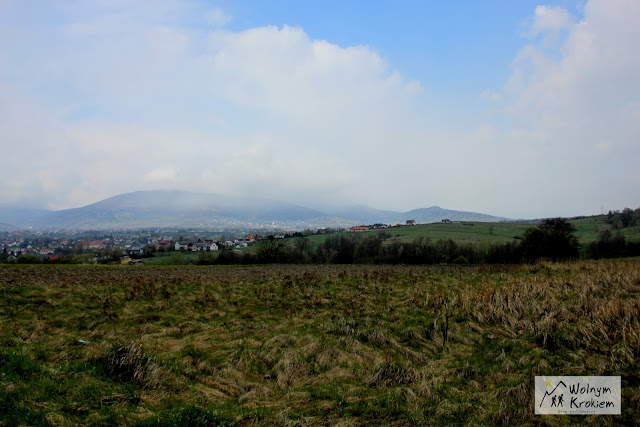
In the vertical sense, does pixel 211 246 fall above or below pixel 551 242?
below

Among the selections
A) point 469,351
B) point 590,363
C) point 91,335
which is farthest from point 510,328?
point 91,335

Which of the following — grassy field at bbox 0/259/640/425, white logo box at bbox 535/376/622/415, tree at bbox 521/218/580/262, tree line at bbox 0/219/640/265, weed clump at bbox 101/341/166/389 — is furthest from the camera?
tree line at bbox 0/219/640/265

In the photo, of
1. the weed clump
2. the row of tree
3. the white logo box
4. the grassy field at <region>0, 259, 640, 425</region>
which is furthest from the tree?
the weed clump

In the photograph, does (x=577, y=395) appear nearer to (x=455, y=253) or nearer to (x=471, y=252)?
(x=455, y=253)

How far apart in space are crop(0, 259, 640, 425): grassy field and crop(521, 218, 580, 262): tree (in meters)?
38.0

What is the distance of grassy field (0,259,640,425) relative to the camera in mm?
5938

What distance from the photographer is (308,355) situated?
946cm

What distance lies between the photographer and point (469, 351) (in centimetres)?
989

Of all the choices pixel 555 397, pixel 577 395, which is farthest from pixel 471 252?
pixel 555 397

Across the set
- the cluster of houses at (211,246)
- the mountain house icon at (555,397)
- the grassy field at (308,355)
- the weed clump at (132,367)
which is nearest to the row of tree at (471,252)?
the cluster of houses at (211,246)

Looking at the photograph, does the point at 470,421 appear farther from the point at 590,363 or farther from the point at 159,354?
the point at 159,354

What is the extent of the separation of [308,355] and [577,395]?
→ 6.15 meters

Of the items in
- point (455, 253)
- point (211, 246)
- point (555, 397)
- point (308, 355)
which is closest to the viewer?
point (555, 397)

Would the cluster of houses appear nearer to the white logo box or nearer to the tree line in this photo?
the tree line
